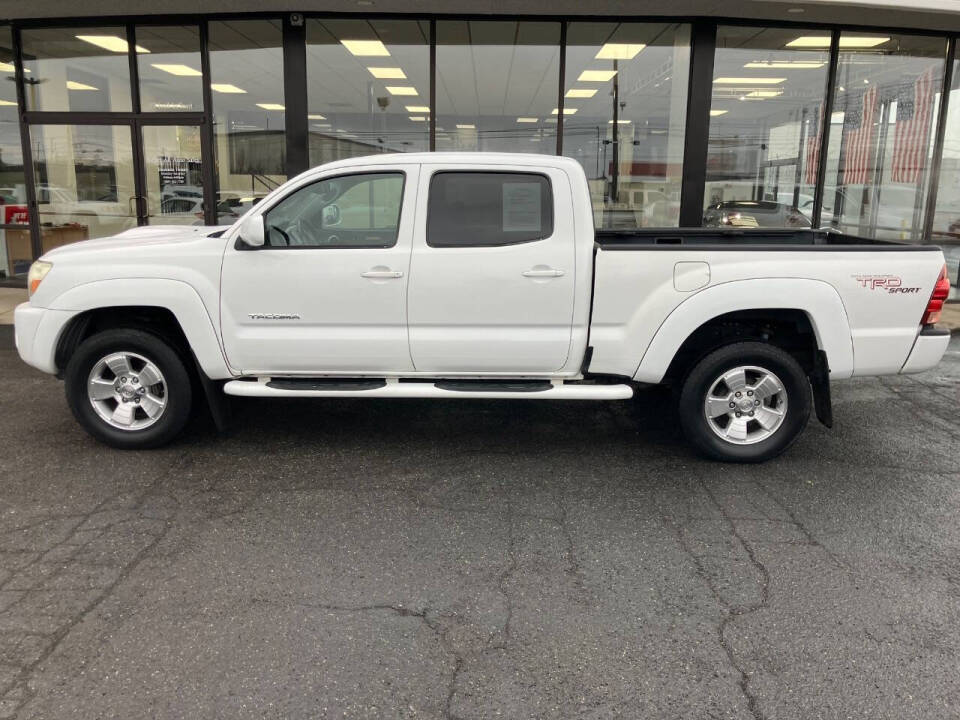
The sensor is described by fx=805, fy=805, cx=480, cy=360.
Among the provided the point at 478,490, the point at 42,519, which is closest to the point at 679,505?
the point at 478,490

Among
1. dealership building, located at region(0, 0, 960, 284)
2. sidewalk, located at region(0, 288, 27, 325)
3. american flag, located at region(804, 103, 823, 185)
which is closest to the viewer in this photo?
sidewalk, located at region(0, 288, 27, 325)

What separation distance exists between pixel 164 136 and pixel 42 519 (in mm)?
8640

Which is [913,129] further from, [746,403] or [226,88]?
[226,88]

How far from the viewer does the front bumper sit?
5207 mm

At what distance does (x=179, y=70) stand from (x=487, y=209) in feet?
26.8

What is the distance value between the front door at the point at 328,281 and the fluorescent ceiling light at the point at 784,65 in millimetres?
8035

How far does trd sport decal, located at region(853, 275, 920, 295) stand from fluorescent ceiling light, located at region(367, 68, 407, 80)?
322 inches

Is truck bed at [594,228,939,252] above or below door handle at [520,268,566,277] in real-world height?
above

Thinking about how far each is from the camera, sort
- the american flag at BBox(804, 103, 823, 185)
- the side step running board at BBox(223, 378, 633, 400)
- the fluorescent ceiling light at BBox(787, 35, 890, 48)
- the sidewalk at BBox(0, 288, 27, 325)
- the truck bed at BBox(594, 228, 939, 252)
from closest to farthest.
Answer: the side step running board at BBox(223, 378, 633, 400) < the truck bed at BBox(594, 228, 939, 252) < the sidewalk at BBox(0, 288, 27, 325) < the fluorescent ceiling light at BBox(787, 35, 890, 48) < the american flag at BBox(804, 103, 823, 185)

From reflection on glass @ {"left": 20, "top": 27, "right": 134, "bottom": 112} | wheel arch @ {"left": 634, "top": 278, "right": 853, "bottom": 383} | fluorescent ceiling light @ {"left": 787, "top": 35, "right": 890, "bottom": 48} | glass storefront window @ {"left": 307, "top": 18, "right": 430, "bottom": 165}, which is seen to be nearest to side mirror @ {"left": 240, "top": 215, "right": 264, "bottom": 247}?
wheel arch @ {"left": 634, "top": 278, "right": 853, "bottom": 383}

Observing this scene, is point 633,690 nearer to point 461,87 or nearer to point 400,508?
point 400,508

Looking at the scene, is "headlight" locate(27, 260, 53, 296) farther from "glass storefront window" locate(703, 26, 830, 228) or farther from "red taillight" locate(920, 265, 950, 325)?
"glass storefront window" locate(703, 26, 830, 228)

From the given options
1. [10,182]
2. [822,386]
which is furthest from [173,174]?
[822,386]

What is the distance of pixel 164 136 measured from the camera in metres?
11.6
